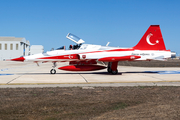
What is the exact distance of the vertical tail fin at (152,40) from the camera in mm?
19625

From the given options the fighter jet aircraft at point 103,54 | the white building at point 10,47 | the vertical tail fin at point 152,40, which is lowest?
the fighter jet aircraft at point 103,54

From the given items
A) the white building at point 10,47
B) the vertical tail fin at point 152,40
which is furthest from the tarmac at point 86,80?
the white building at point 10,47

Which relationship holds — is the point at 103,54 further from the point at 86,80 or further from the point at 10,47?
the point at 10,47

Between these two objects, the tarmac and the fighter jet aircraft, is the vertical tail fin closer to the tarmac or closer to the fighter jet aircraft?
the fighter jet aircraft

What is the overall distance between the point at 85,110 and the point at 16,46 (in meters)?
106

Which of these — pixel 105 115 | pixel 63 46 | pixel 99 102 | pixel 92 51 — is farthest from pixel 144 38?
pixel 105 115

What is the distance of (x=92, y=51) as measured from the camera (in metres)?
18.7

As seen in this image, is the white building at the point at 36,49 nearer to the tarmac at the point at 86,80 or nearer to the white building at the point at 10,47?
the white building at the point at 10,47

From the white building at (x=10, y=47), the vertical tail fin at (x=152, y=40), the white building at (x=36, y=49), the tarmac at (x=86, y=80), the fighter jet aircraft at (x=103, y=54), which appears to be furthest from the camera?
the white building at (x=36, y=49)

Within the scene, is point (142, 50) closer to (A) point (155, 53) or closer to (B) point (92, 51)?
(A) point (155, 53)

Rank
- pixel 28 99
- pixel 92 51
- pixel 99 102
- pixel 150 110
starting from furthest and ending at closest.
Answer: pixel 92 51 → pixel 28 99 → pixel 99 102 → pixel 150 110

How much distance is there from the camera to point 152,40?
64.4 feet

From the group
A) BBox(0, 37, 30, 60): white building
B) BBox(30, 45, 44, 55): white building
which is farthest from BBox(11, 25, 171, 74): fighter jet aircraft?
BBox(30, 45, 44, 55): white building

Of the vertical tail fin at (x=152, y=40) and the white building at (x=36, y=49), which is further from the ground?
the white building at (x=36, y=49)
